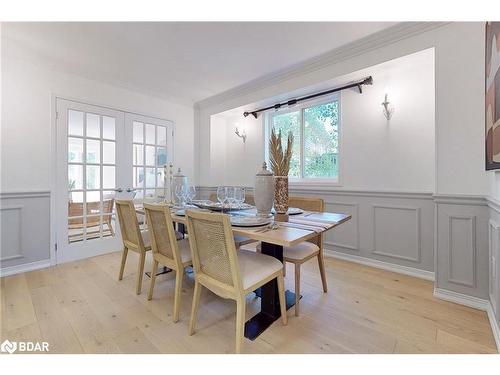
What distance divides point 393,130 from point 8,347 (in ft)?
11.9

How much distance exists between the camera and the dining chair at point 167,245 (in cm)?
162

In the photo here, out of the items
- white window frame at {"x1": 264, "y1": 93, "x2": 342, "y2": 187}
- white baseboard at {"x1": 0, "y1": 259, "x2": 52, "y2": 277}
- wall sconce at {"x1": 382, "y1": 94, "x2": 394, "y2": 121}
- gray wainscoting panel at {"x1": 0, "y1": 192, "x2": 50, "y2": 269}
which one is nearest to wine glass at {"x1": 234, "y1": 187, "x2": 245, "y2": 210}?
white window frame at {"x1": 264, "y1": 93, "x2": 342, "y2": 187}

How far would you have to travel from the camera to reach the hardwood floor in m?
1.38

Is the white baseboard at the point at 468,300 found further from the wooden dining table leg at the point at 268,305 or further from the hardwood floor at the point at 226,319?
the wooden dining table leg at the point at 268,305

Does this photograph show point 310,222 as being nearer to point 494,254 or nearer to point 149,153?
point 494,254

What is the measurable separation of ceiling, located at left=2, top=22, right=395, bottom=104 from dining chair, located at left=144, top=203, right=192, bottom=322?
165 centimetres

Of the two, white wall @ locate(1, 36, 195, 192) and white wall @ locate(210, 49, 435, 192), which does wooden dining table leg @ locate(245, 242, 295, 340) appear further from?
white wall @ locate(1, 36, 195, 192)

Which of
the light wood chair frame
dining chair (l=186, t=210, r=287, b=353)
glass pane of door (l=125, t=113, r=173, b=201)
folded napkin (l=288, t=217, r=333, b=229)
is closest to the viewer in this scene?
dining chair (l=186, t=210, r=287, b=353)

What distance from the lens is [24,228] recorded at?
2539 millimetres

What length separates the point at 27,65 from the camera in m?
2.53

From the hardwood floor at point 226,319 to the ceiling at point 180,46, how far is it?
2355 mm

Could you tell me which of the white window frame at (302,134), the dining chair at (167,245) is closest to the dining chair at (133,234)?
the dining chair at (167,245)
